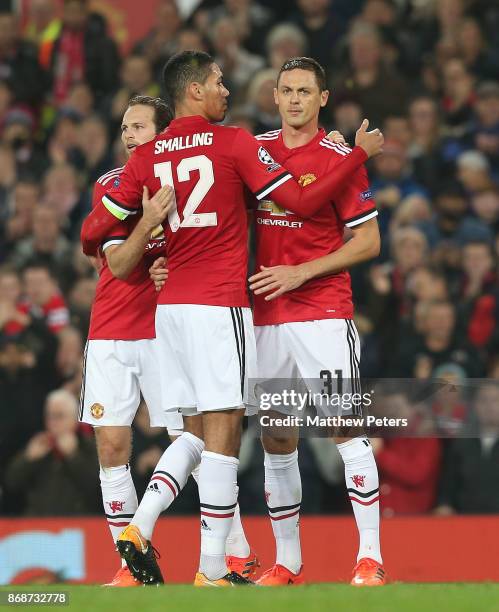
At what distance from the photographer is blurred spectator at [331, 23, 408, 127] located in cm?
1244

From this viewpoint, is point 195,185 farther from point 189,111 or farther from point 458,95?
point 458,95

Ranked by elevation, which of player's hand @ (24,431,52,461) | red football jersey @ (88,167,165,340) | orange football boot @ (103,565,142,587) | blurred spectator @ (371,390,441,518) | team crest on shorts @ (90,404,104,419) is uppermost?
red football jersey @ (88,167,165,340)

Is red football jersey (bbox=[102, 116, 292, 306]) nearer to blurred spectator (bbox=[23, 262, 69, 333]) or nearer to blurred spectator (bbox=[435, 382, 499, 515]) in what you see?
blurred spectator (bbox=[435, 382, 499, 515])

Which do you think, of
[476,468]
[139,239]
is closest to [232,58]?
[476,468]

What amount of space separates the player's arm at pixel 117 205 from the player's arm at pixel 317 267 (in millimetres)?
686

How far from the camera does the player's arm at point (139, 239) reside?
668 centimetres

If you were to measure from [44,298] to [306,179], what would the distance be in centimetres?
509

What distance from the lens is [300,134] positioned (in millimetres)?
7117

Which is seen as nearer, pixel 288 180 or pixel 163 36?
pixel 288 180

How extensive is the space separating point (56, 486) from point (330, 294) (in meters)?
3.75

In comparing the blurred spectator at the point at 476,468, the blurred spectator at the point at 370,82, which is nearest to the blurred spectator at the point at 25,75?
the blurred spectator at the point at 370,82

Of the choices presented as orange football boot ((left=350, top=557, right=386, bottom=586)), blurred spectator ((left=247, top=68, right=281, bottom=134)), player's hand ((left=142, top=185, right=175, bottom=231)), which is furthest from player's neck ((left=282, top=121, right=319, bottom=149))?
blurred spectator ((left=247, top=68, right=281, bottom=134))

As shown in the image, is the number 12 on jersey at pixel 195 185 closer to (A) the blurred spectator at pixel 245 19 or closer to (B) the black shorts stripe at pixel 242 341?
(B) the black shorts stripe at pixel 242 341

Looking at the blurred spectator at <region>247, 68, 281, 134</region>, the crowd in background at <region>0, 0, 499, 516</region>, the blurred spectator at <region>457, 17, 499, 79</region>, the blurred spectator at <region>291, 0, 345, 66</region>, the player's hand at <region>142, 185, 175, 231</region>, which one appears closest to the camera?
the player's hand at <region>142, 185, 175, 231</region>
